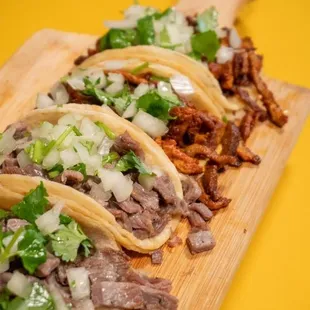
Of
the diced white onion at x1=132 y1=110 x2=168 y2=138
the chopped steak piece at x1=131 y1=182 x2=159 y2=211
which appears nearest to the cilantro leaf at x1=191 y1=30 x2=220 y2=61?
the diced white onion at x1=132 y1=110 x2=168 y2=138

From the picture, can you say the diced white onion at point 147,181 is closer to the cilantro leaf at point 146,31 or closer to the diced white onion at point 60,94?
the diced white onion at point 60,94

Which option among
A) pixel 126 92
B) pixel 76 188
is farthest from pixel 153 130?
pixel 76 188

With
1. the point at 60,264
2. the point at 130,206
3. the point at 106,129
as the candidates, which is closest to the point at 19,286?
the point at 60,264

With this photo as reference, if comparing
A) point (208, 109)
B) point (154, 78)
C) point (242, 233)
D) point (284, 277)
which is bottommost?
point (284, 277)

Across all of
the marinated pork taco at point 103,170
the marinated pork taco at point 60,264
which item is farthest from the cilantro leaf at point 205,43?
the marinated pork taco at point 60,264

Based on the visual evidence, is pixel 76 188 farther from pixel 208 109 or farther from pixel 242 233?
pixel 208 109

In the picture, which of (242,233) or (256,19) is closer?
(242,233)

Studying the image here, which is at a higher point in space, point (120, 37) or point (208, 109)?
point (120, 37)
